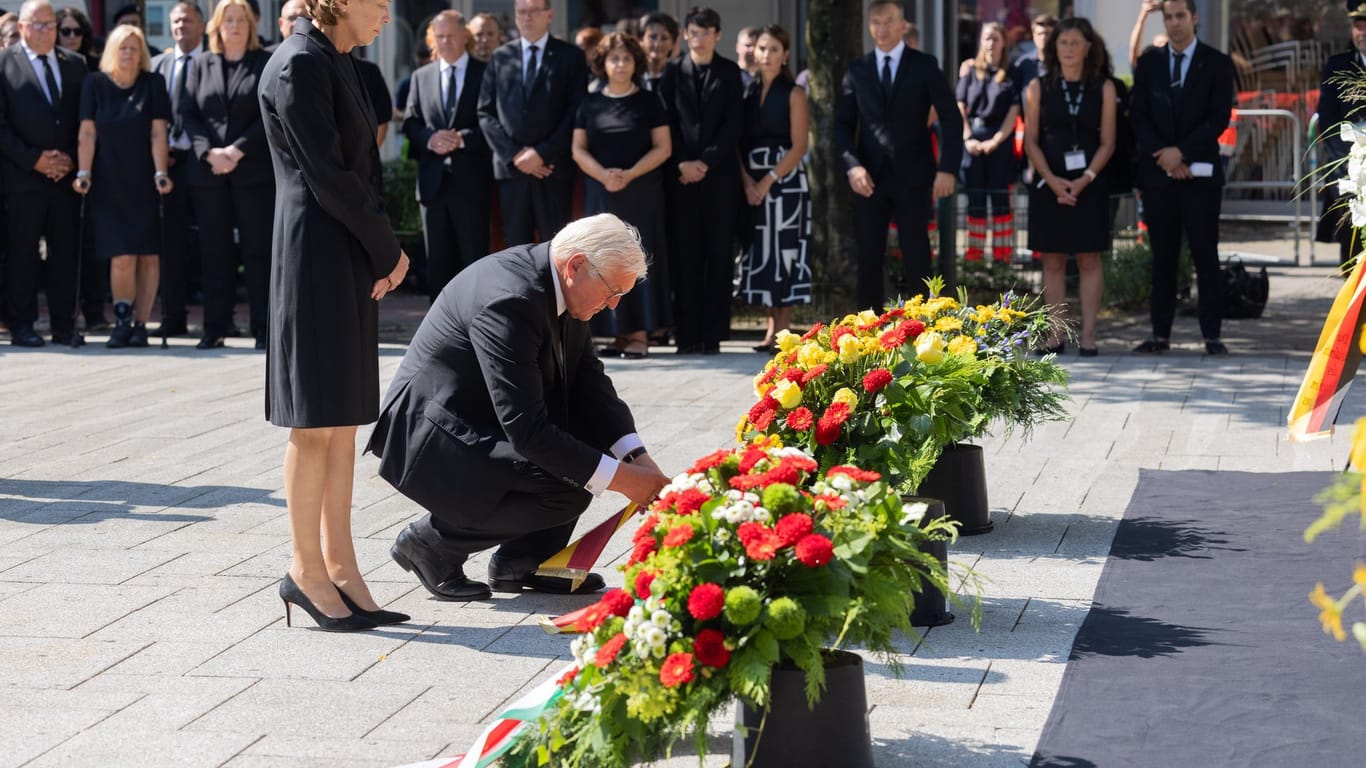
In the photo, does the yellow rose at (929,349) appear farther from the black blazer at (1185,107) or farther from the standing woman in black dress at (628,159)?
the black blazer at (1185,107)

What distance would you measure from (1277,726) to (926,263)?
23.2ft

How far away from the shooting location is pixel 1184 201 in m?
10.7

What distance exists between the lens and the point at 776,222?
1134 cm

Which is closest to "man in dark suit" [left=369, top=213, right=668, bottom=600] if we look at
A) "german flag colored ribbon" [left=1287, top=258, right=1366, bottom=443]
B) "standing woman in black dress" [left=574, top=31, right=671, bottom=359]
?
"german flag colored ribbon" [left=1287, top=258, right=1366, bottom=443]

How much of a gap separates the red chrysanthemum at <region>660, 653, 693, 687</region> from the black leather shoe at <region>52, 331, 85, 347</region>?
9.29 meters

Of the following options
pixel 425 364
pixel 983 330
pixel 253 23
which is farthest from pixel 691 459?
pixel 253 23

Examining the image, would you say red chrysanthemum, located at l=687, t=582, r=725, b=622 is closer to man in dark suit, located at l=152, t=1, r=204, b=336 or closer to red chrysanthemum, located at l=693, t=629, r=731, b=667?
red chrysanthemum, located at l=693, t=629, r=731, b=667

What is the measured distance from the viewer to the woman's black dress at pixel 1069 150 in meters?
10.9

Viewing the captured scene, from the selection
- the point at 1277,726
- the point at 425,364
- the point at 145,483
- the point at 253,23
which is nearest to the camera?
the point at 1277,726

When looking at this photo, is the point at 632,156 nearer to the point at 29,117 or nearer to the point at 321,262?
the point at 29,117

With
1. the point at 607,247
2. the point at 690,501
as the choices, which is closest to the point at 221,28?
the point at 607,247

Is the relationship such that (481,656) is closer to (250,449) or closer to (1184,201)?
(250,449)

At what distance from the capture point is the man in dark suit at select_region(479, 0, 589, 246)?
11.1 meters

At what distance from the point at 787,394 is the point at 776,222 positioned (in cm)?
598
